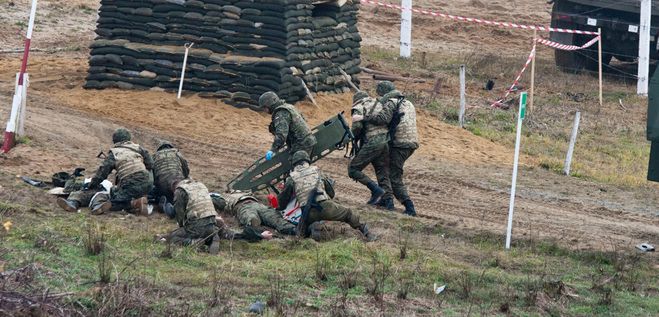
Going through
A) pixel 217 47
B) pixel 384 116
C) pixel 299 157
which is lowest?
pixel 299 157

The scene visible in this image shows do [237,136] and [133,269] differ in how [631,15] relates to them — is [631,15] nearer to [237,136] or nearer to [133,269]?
[237,136]

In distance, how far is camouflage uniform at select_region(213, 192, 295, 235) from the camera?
12296 millimetres

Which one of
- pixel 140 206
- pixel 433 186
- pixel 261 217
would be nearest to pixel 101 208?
pixel 140 206

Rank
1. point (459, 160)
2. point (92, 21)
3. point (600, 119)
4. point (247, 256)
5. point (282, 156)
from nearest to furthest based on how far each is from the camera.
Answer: point (247, 256) < point (282, 156) < point (459, 160) < point (600, 119) < point (92, 21)

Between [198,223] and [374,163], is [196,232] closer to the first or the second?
[198,223]

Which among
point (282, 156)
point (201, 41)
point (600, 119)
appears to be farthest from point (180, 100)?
point (600, 119)

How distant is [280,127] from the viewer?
44.5 feet

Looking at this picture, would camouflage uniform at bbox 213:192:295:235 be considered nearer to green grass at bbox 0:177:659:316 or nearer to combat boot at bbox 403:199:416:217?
green grass at bbox 0:177:659:316

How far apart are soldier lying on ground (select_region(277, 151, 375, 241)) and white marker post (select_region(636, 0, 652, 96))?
41.5 feet

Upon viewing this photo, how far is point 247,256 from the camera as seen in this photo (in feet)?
37.1

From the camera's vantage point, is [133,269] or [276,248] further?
[276,248]

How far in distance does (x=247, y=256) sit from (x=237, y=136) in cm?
649

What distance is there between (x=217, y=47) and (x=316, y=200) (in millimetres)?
7748

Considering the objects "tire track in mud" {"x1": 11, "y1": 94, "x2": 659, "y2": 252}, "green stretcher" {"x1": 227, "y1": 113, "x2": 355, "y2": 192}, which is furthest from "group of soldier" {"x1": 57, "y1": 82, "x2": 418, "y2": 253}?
"tire track in mud" {"x1": 11, "y1": 94, "x2": 659, "y2": 252}
